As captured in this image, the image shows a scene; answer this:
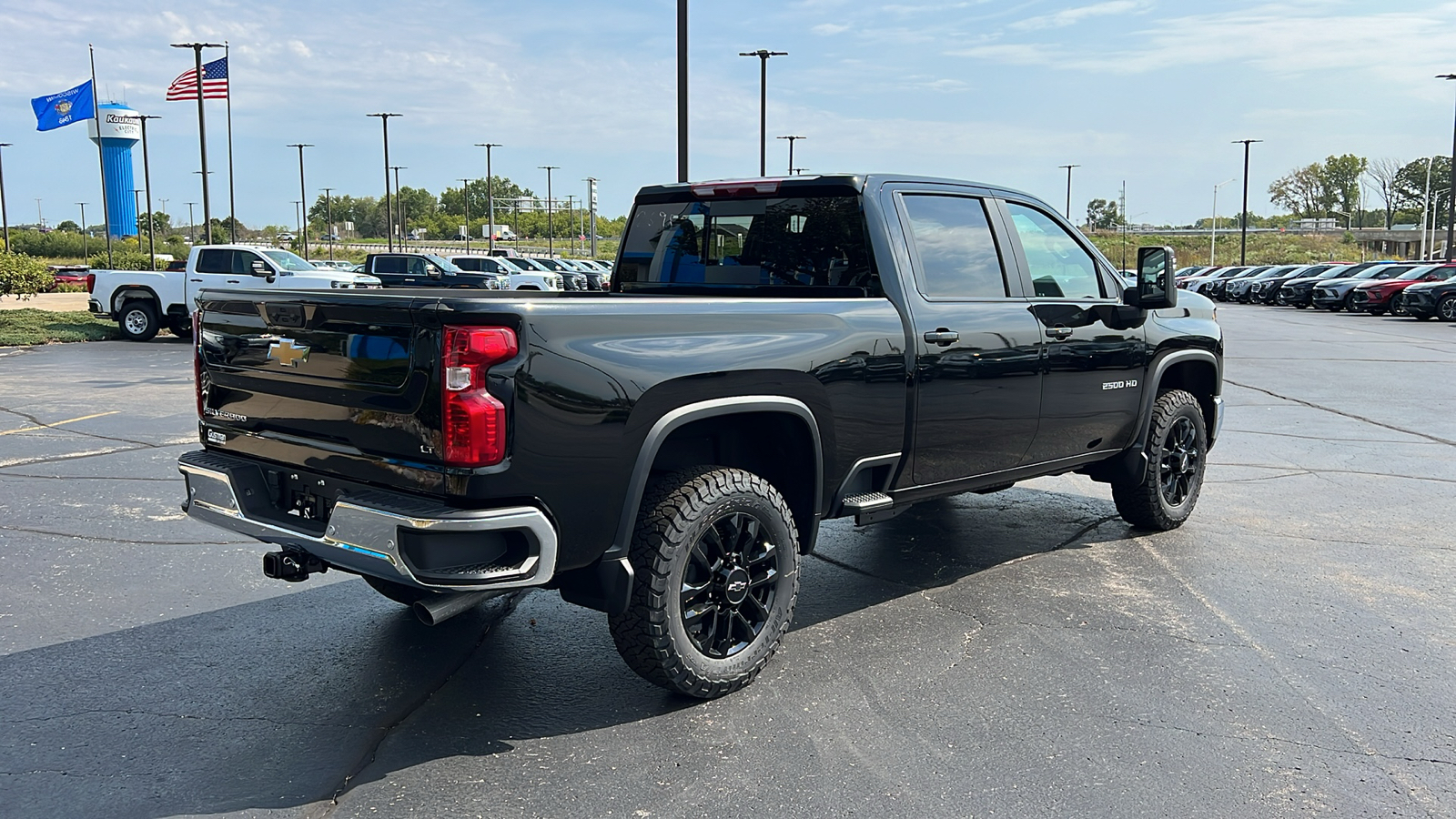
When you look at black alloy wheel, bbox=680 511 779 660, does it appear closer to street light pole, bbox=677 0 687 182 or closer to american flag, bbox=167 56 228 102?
street light pole, bbox=677 0 687 182

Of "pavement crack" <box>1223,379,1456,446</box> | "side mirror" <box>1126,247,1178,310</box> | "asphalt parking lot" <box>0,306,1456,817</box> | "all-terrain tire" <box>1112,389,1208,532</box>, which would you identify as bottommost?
"asphalt parking lot" <box>0,306,1456,817</box>

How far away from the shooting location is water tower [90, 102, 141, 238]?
297ft

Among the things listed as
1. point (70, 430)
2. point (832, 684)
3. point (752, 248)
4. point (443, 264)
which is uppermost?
point (443, 264)

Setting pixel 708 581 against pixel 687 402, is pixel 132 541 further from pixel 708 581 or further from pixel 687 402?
pixel 687 402

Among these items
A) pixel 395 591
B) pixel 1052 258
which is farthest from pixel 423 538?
pixel 1052 258

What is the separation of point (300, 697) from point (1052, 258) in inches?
160

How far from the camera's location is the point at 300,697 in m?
4.12

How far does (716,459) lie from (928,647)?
3.96 ft

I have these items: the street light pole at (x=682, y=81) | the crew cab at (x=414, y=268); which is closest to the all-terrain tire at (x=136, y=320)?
the crew cab at (x=414, y=268)

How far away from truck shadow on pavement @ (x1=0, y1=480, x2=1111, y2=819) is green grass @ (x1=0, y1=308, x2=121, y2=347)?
59.5 ft

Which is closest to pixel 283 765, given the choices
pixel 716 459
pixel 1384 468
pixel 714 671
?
pixel 714 671

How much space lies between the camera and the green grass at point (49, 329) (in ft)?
66.0

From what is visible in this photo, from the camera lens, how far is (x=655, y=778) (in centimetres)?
349

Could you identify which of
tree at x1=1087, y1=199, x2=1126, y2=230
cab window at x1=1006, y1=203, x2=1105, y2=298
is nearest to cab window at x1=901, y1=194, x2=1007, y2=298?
cab window at x1=1006, y1=203, x2=1105, y2=298
